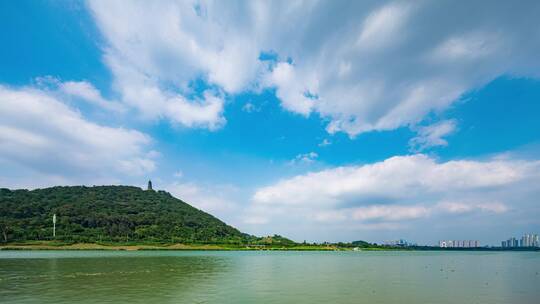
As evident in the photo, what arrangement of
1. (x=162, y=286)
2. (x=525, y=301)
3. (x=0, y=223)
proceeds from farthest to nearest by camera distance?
(x=0, y=223)
(x=162, y=286)
(x=525, y=301)

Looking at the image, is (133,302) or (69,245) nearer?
(133,302)

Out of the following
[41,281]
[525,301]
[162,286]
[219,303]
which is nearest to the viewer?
[219,303]

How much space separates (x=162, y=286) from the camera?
41.7 m

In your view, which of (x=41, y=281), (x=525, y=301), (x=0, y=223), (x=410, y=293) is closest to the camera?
(x=525, y=301)

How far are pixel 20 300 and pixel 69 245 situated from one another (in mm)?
186613

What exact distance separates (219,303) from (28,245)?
19674cm

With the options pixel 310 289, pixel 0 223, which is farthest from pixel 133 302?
pixel 0 223

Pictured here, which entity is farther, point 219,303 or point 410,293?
point 410,293

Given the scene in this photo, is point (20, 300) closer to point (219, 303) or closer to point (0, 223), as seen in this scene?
point (219, 303)

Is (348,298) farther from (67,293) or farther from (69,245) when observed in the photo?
(69,245)

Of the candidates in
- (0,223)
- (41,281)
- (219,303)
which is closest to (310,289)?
(219,303)

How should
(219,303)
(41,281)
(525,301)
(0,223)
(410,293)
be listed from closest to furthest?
(219,303) → (525,301) → (410,293) → (41,281) → (0,223)

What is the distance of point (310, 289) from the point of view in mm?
41188

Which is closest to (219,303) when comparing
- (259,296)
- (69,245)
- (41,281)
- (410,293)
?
(259,296)
